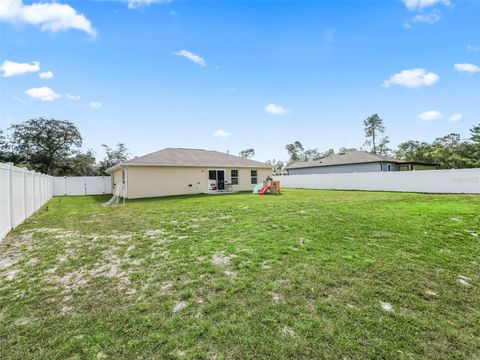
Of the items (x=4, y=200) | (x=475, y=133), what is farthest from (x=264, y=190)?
(x=475, y=133)

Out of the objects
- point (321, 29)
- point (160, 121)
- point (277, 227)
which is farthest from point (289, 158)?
point (277, 227)

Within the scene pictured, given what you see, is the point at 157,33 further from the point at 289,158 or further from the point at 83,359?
the point at 289,158

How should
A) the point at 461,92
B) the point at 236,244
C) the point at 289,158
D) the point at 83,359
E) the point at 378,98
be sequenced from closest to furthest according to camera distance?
the point at 83,359 → the point at 236,244 → the point at 461,92 → the point at 378,98 → the point at 289,158

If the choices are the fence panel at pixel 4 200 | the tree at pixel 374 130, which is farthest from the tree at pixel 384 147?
the fence panel at pixel 4 200

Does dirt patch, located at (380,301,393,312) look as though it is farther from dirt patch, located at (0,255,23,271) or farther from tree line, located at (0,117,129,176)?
tree line, located at (0,117,129,176)

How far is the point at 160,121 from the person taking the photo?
64.7ft

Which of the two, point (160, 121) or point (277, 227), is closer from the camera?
point (277, 227)

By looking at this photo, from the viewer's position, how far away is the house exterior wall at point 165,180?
634 inches

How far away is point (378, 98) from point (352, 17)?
10689 millimetres

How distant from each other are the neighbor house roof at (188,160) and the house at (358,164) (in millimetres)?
12336

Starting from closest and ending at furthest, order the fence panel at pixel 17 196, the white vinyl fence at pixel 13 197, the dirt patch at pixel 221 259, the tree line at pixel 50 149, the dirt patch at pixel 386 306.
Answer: the dirt patch at pixel 386 306 < the dirt patch at pixel 221 259 < the white vinyl fence at pixel 13 197 < the fence panel at pixel 17 196 < the tree line at pixel 50 149

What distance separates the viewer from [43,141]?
31.0 m

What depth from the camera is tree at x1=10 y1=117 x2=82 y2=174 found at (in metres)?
30.2

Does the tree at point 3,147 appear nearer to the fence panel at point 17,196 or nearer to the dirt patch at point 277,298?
the fence panel at point 17,196
